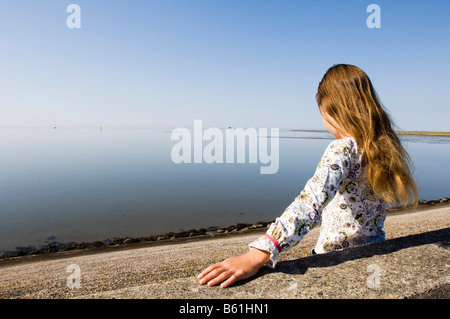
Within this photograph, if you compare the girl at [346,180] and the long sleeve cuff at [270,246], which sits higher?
the girl at [346,180]

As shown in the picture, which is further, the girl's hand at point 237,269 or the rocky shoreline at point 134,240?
the rocky shoreline at point 134,240

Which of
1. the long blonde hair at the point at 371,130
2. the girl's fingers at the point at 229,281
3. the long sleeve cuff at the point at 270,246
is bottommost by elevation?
the girl's fingers at the point at 229,281

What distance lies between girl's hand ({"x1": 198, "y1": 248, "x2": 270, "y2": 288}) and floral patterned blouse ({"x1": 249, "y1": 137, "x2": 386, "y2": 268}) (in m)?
0.07

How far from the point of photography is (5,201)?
1352 cm

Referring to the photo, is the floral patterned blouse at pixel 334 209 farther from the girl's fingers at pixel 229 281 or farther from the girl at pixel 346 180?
the girl's fingers at pixel 229 281

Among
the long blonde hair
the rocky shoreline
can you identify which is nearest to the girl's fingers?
the long blonde hair

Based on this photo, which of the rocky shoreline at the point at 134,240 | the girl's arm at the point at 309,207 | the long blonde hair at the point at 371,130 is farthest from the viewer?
the rocky shoreline at the point at 134,240

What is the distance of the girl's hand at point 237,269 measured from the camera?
1774 millimetres

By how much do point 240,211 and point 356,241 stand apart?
35.0ft

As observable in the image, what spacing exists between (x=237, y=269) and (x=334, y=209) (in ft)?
3.08

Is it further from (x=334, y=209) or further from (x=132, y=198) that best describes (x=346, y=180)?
(x=132, y=198)

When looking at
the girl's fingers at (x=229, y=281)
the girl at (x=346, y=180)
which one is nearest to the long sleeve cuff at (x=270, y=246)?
the girl at (x=346, y=180)

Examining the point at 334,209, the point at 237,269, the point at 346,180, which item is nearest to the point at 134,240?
the point at 237,269
